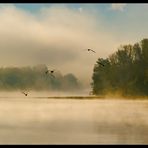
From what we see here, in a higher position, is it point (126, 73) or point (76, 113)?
point (126, 73)

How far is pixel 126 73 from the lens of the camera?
682 centimetres

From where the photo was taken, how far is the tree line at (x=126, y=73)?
256 inches

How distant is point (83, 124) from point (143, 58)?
2.17 metres

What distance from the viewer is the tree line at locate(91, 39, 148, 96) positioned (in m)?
6.50

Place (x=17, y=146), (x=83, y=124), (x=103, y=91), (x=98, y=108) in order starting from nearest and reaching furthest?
(x=17, y=146), (x=83, y=124), (x=103, y=91), (x=98, y=108)

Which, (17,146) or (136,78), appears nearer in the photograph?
(17,146)

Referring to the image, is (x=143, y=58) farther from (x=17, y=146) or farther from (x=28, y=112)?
(x=17, y=146)

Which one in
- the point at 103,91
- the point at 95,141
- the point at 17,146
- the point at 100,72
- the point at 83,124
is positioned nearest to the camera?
the point at 17,146

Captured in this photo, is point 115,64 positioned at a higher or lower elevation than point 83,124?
higher

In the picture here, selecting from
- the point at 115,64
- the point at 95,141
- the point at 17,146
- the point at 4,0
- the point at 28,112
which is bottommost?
the point at 17,146

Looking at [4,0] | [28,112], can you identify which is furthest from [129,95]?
[4,0]

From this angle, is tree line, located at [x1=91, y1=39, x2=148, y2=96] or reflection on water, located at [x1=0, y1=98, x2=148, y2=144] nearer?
reflection on water, located at [x1=0, y1=98, x2=148, y2=144]

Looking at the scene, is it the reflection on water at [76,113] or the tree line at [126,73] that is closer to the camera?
the reflection on water at [76,113]

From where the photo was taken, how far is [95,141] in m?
3.39
